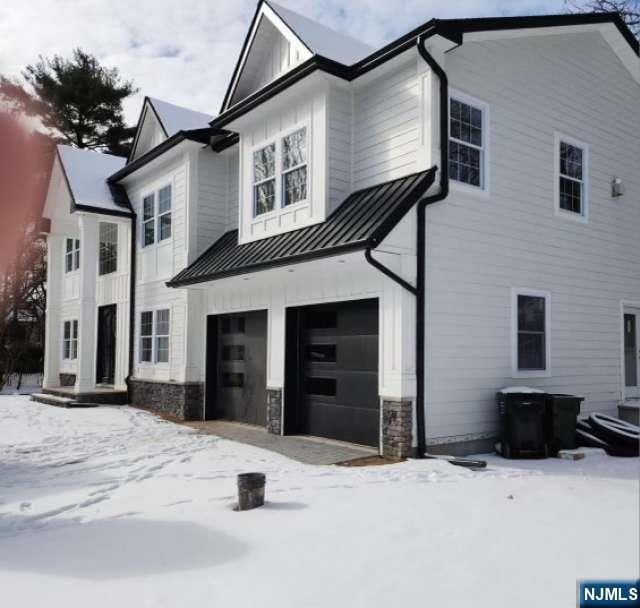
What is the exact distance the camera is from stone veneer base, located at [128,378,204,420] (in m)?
12.6

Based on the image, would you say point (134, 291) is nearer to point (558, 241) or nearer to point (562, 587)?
point (558, 241)

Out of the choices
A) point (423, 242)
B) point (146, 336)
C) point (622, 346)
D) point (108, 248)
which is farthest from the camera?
point (108, 248)

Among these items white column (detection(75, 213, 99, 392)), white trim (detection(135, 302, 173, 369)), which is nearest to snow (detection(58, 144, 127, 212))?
white column (detection(75, 213, 99, 392))

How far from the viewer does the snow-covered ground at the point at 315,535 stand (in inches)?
134

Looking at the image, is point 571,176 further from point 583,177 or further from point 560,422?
point 560,422

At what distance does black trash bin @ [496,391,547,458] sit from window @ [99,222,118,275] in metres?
11.7

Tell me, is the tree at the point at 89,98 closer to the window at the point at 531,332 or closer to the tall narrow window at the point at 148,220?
the tall narrow window at the point at 148,220

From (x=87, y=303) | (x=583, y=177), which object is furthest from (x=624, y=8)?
(x=87, y=303)

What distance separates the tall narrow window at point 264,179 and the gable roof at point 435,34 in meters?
0.79

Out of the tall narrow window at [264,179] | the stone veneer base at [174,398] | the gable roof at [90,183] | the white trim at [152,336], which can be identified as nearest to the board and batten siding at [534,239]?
the tall narrow window at [264,179]

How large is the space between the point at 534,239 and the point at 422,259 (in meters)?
2.73

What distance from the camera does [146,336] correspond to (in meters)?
14.7

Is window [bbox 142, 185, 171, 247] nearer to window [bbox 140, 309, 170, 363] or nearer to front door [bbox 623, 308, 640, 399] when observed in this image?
window [bbox 140, 309, 170, 363]

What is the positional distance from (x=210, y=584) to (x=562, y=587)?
207 cm
